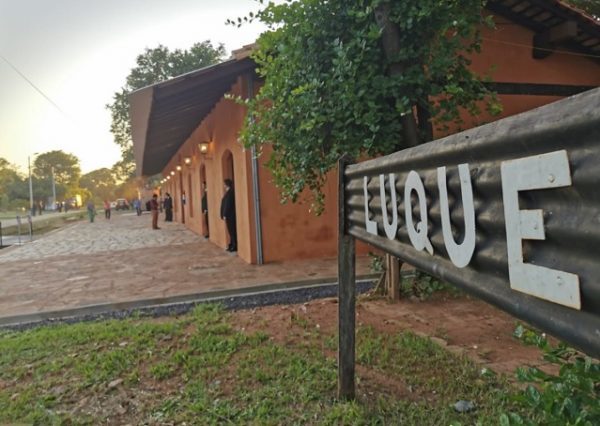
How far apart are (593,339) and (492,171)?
1.56 ft

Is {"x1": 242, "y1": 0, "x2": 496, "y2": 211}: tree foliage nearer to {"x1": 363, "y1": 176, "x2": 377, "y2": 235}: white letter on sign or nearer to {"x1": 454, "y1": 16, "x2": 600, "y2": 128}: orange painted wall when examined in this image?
{"x1": 363, "y1": 176, "x2": 377, "y2": 235}: white letter on sign

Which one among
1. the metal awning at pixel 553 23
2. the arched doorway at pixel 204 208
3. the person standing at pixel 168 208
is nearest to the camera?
the metal awning at pixel 553 23

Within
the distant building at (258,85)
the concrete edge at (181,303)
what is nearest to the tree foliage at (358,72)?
the concrete edge at (181,303)

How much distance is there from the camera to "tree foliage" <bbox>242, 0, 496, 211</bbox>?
3594 millimetres

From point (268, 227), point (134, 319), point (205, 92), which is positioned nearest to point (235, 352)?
point (134, 319)

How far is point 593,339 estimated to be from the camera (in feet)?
2.80

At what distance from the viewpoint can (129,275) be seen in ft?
24.1

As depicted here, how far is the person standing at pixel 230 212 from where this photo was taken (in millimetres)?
9055

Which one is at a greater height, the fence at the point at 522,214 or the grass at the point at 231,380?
the fence at the point at 522,214

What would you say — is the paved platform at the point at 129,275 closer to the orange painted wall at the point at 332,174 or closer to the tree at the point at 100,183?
the orange painted wall at the point at 332,174

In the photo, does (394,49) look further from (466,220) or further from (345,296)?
(466,220)

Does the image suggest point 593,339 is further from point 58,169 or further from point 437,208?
point 58,169

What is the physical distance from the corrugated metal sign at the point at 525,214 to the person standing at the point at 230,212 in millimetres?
7727

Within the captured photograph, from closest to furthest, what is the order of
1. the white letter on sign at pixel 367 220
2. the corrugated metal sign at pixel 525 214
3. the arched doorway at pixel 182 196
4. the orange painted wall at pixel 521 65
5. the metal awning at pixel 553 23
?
the corrugated metal sign at pixel 525 214 < the white letter on sign at pixel 367 220 < the metal awning at pixel 553 23 < the orange painted wall at pixel 521 65 < the arched doorway at pixel 182 196
